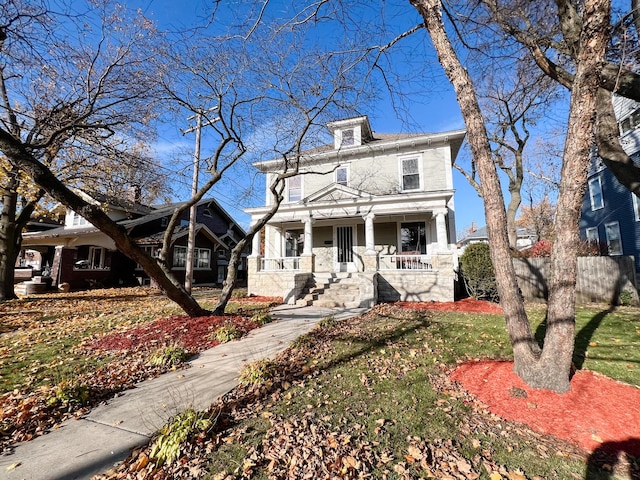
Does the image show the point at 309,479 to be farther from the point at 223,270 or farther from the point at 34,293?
the point at 223,270

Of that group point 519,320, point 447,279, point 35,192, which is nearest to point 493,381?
point 519,320

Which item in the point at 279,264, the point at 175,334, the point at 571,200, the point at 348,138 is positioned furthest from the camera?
the point at 348,138

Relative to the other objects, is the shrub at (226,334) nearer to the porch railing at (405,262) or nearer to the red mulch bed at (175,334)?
the red mulch bed at (175,334)

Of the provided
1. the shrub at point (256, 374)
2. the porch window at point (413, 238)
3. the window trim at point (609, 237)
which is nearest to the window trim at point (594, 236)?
the window trim at point (609, 237)

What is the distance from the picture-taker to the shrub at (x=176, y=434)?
2.44m

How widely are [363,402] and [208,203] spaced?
77.0 ft

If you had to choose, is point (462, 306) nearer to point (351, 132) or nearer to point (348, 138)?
point (348, 138)

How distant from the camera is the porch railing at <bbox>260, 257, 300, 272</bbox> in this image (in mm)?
13062

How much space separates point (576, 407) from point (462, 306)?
6.57 m

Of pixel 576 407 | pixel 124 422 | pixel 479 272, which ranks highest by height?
pixel 479 272

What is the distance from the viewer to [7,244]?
457 inches

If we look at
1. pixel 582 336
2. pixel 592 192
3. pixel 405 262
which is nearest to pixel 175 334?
pixel 582 336

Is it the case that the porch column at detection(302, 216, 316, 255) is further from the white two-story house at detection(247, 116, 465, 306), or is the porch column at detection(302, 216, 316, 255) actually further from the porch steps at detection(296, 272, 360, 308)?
the porch steps at detection(296, 272, 360, 308)

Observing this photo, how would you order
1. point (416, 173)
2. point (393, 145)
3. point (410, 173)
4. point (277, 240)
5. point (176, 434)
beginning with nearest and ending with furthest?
point (176, 434) → point (416, 173) → point (410, 173) → point (393, 145) → point (277, 240)
